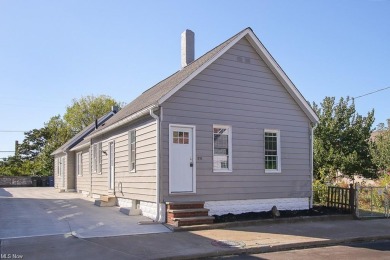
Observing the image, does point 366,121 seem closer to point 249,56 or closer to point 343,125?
point 343,125

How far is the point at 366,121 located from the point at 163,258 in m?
21.3

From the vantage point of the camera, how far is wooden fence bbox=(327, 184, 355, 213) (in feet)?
45.5

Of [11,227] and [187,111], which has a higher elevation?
[187,111]

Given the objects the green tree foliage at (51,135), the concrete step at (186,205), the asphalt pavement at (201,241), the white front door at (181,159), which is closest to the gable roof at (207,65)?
the white front door at (181,159)

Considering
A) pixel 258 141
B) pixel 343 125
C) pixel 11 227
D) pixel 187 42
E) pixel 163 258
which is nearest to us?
pixel 163 258

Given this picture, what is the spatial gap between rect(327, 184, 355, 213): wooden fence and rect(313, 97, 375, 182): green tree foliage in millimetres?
8330

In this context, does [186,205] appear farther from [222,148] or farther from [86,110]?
[86,110]

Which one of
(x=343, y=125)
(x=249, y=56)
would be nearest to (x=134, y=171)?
(x=249, y=56)

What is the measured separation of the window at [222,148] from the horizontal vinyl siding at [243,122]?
0.17 meters

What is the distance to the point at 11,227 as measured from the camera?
10758mm

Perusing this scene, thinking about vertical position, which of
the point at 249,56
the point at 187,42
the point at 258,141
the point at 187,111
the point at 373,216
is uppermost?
the point at 187,42

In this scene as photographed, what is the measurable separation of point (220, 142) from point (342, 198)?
5087 millimetres

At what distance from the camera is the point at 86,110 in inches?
2178

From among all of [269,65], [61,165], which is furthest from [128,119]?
[61,165]
